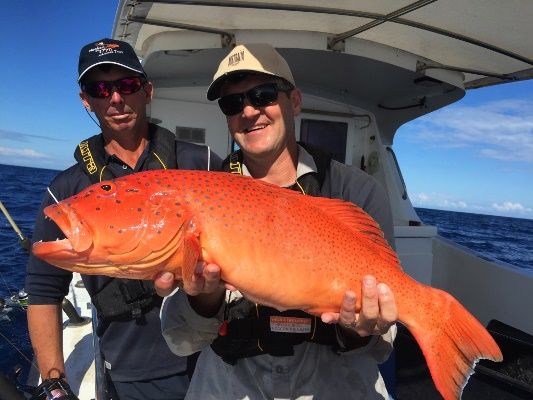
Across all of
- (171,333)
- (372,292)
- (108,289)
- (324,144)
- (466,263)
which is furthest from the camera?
(324,144)

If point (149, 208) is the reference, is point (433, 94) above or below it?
above

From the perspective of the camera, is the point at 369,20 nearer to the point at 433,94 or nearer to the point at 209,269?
the point at 433,94

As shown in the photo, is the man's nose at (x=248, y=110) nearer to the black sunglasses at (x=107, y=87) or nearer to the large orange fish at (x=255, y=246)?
the large orange fish at (x=255, y=246)

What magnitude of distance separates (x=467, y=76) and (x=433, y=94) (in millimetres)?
1045

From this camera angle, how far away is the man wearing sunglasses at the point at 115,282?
2939 millimetres

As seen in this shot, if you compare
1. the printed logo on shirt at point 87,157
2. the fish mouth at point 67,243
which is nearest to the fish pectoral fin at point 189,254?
the fish mouth at point 67,243

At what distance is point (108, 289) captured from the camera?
2.97 m

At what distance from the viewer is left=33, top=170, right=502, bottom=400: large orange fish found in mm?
1931

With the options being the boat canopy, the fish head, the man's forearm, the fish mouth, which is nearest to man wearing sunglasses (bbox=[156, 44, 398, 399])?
the fish head

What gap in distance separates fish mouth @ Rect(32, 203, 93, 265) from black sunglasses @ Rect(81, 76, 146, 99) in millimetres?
1401

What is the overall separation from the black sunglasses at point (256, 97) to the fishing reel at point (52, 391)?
221 centimetres

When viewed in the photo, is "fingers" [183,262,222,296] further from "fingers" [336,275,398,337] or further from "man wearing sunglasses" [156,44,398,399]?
"fingers" [336,275,398,337]

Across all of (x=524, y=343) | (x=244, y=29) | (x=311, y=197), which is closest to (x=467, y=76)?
(x=244, y=29)

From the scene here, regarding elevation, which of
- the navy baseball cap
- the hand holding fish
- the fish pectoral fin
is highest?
the navy baseball cap
